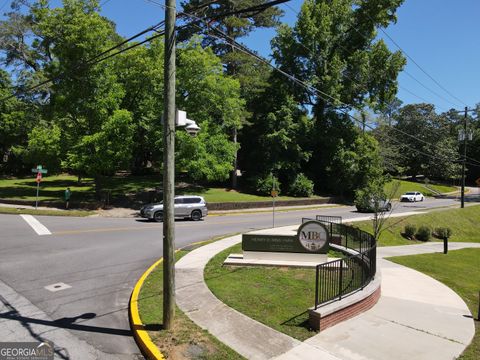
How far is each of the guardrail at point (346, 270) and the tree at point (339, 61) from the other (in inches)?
1157

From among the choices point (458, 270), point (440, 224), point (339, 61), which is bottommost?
point (458, 270)

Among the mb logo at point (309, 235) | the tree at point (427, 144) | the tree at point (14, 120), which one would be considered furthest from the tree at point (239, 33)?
the tree at point (427, 144)

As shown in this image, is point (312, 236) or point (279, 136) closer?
point (312, 236)

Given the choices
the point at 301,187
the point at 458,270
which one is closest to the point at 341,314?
the point at 458,270

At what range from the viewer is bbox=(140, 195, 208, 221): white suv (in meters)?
24.5

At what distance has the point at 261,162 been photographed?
45000 millimetres

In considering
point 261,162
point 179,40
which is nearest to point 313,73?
point 261,162

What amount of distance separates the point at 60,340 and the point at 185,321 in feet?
7.74

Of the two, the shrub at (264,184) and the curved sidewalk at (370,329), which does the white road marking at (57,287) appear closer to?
the curved sidewalk at (370,329)

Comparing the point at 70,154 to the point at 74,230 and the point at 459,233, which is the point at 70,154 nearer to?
the point at 74,230

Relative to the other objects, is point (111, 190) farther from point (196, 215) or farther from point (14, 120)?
point (14, 120)

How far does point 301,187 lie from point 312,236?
1233 inches

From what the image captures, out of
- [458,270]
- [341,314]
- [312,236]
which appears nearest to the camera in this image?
[341,314]

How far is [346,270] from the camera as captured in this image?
39.9 ft
